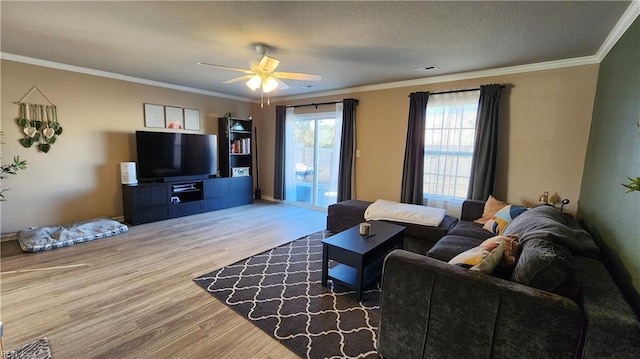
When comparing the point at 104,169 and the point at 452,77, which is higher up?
the point at 452,77

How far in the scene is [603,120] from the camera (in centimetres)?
267

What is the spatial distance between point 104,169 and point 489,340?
5.47 meters

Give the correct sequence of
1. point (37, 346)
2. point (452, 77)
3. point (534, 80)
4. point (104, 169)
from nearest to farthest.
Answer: point (37, 346) → point (534, 80) → point (452, 77) → point (104, 169)

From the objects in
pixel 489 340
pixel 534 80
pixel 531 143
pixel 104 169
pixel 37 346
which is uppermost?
pixel 534 80

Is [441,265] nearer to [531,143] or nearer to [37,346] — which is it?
[37,346]

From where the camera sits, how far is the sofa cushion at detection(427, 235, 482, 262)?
2.40 m

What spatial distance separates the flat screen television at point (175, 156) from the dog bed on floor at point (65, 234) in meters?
0.96

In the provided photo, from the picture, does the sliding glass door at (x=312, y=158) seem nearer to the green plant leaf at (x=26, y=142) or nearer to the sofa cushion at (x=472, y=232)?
the sofa cushion at (x=472, y=232)

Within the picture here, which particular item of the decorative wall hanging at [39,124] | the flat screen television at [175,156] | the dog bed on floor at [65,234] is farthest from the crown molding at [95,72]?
the dog bed on floor at [65,234]

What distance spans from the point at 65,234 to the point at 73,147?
1363 millimetres

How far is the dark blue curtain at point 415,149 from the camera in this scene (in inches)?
166

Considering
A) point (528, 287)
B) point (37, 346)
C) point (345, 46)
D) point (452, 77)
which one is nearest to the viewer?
point (528, 287)

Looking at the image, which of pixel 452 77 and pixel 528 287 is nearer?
pixel 528 287

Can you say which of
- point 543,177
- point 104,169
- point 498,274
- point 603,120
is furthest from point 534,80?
point 104,169
